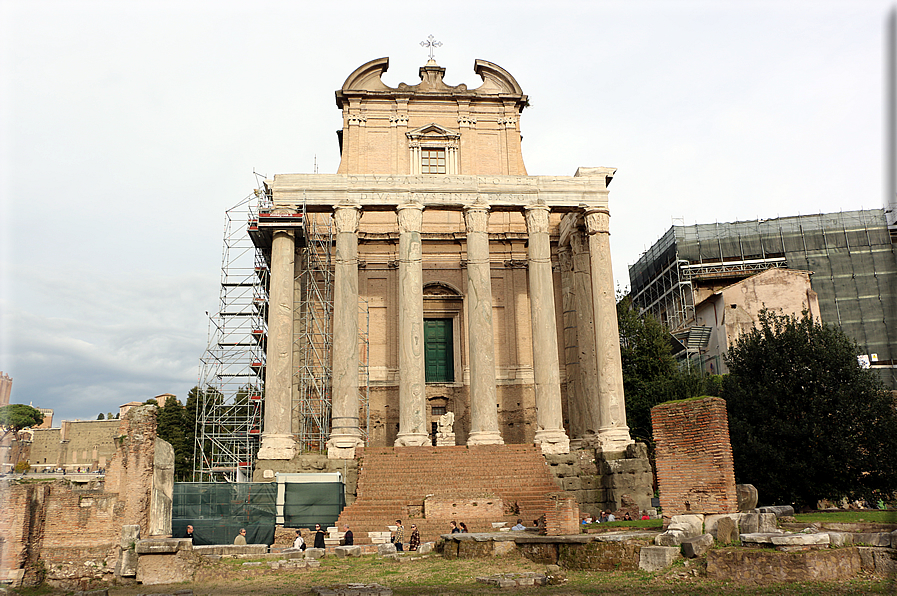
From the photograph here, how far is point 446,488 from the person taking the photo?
76.8 feet

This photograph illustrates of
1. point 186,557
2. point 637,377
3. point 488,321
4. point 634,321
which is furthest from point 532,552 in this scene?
point 634,321

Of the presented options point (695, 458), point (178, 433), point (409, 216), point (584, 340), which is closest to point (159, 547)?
point (695, 458)

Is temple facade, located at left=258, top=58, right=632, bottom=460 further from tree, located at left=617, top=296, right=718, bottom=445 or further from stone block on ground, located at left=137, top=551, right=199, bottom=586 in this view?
stone block on ground, located at left=137, top=551, right=199, bottom=586

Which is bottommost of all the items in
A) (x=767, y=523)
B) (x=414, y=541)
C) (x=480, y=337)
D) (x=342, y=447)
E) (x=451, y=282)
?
(x=414, y=541)

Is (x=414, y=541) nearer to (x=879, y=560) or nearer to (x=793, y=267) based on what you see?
(x=879, y=560)

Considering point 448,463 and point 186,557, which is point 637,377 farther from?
point 186,557

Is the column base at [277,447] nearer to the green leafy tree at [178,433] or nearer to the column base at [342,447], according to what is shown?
the column base at [342,447]

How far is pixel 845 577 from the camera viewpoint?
1134cm

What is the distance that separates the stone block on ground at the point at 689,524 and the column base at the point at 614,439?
12.7 meters

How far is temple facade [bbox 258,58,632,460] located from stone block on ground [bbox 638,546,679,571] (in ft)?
45.2

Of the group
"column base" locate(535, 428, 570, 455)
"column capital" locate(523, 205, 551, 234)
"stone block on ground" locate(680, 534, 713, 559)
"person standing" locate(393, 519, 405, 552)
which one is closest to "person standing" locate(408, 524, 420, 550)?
"person standing" locate(393, 519, 405, 552)

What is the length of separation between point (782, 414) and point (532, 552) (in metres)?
14.3

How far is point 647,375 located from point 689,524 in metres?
25.6

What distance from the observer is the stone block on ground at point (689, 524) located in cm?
1325
